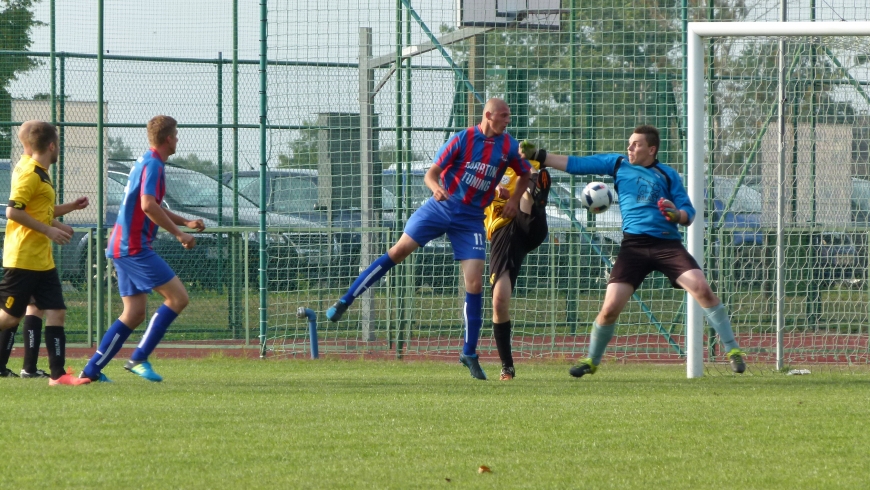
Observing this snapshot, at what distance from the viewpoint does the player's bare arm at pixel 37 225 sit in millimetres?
7148

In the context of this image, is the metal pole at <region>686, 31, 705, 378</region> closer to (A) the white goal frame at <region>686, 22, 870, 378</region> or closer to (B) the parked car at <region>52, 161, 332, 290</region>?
(A) the white goal frame at <region>686, 22, 870, 378</region>

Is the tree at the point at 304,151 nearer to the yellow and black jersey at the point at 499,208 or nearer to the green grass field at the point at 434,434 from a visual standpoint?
the yellow and black jersey at the point at 499,208

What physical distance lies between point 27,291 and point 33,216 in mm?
528

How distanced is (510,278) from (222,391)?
2.31 meters

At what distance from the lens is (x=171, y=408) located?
231 inches

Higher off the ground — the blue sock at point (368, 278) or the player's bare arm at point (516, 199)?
the player's bare arm at point (516, 199)

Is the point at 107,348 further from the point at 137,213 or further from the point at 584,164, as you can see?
the point at 584,164

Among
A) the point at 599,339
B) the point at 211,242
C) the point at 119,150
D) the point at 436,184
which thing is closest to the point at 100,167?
the point at 211,242

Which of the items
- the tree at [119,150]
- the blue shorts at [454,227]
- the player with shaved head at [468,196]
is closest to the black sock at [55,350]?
the player with shaved head at [468,196]

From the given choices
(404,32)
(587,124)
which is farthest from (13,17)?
(587,124)

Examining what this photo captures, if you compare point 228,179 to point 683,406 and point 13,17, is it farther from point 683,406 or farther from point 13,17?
point 683,406

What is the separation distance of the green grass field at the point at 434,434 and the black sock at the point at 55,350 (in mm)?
215

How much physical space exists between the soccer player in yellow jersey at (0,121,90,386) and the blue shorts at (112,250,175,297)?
0.46 meters

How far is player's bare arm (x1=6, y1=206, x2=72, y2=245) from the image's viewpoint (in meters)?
7.15
